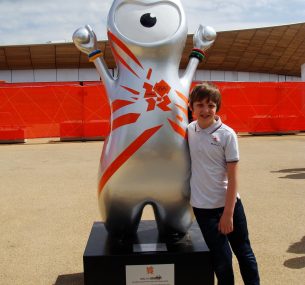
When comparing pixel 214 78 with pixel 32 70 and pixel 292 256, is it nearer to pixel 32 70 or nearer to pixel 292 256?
pixel 32 70

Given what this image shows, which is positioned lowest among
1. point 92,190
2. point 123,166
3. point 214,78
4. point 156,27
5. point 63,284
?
point 63,284

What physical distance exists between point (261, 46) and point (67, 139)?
2165cm

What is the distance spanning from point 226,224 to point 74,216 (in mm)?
2788

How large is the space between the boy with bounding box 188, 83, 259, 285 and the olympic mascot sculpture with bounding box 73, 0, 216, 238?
0.83ft

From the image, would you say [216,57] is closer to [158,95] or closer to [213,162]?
[158,95]

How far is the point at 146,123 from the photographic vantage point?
9.01 ft

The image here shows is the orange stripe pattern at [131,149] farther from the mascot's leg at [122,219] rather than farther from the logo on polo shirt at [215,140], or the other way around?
the logo on polo shirt at [215,140]

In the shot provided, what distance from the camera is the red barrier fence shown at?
1396 centimetres

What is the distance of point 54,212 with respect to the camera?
5.00 meters

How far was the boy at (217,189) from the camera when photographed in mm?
2424

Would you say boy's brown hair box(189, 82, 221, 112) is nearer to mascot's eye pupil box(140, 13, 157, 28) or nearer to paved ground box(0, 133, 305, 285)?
mascot's eye pupil box(140, 13, 157, 28)

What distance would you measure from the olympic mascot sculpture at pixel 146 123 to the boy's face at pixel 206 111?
0.98 ft

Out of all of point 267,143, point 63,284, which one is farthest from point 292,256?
point 267,143

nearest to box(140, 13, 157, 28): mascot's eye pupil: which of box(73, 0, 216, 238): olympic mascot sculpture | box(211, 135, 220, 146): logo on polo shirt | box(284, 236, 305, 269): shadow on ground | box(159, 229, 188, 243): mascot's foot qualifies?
box(73, 0, 216, 238): olympic mascot sculpture
